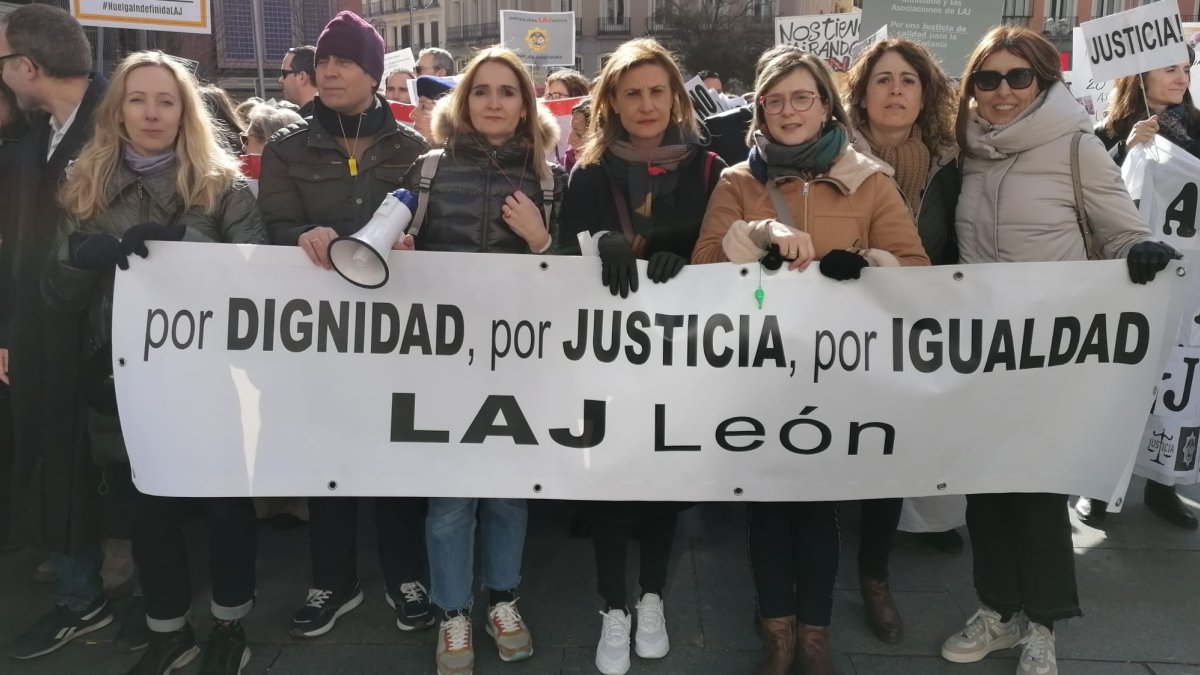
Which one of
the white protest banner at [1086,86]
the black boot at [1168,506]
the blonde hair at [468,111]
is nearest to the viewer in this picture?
the blonde hair at [468,111]

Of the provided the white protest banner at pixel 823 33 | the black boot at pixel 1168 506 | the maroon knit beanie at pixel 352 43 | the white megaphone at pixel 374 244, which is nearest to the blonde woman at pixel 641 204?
the white megaphone at pixel 374 244

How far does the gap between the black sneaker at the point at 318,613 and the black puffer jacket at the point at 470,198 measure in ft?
4.39

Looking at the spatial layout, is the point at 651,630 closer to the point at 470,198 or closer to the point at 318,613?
the point at 318,613

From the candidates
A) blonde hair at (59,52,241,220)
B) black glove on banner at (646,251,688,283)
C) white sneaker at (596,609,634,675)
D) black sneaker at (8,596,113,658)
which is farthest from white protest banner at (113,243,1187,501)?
black sneaker at (8,596,113,658)

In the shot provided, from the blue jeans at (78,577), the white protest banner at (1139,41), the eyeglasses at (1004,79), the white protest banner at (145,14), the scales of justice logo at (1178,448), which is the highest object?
the white protest banner at (145,14)

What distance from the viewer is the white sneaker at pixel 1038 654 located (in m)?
2.89

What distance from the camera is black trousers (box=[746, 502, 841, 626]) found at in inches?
112

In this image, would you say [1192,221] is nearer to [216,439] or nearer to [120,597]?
[216,439]

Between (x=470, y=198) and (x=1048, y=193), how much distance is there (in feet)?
6.06

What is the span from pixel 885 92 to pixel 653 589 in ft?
6.27

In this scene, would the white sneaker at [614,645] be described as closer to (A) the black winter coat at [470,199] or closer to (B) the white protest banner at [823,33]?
(A) the black winter coat at [470,199]

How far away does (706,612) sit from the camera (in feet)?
11.0

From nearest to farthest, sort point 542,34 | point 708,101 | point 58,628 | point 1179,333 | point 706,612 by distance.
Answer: point 58,628 → point 706,612 → point 1179,333 → point 708,101 → point 542,34

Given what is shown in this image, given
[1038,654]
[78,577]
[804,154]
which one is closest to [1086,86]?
[804,154]
